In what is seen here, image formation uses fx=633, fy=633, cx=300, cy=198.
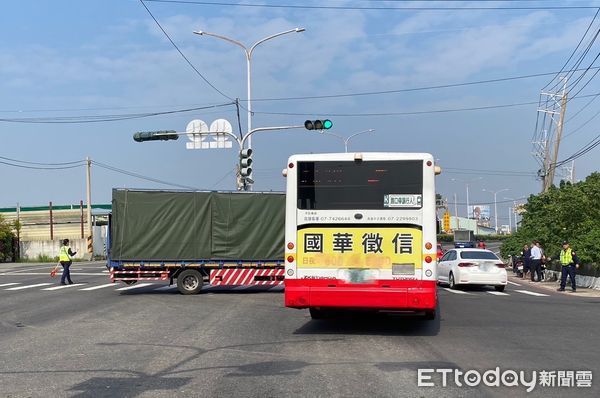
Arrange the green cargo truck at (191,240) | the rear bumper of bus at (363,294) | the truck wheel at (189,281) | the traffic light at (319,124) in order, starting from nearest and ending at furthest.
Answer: the rear bumper of bus at (363,294), the green cargo truck at (191,240), the truck wheel at (189,281), the traffic light at (319,124)

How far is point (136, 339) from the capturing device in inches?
415

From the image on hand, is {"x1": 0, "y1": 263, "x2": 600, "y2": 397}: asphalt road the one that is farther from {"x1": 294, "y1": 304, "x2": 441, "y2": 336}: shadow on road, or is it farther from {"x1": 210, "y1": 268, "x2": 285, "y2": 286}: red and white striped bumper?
{"x1": 210, "y1": 268, "x2": 285, "y2": 286}: red and white striped bumper

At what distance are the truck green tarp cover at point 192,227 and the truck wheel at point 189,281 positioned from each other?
45 cm

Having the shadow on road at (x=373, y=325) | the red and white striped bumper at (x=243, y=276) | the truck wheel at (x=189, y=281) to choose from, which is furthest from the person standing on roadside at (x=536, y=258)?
the truck wheel at (x=189, y=281)

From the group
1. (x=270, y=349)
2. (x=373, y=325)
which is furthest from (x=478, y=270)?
(x=270, y=349)

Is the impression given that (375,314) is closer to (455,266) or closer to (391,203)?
(391,203)

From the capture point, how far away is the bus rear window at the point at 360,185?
35.7 feet

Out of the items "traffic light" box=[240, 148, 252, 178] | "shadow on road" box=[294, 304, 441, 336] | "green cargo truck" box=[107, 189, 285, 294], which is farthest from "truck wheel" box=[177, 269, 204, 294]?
"shadow on road" box=[294, 304, 441, 336]

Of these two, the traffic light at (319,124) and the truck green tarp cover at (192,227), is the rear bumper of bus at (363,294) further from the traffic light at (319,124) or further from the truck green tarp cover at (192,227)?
the traffic light at (319,124)

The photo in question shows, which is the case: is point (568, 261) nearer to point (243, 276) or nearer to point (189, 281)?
point (243, 276)

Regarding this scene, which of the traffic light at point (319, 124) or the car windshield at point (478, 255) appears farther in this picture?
the traffic light at point (319, 124)

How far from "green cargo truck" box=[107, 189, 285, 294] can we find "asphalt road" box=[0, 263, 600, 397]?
2806mm

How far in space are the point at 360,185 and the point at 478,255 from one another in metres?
12.7

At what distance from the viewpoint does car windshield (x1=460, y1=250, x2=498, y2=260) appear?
2217 centimetres
